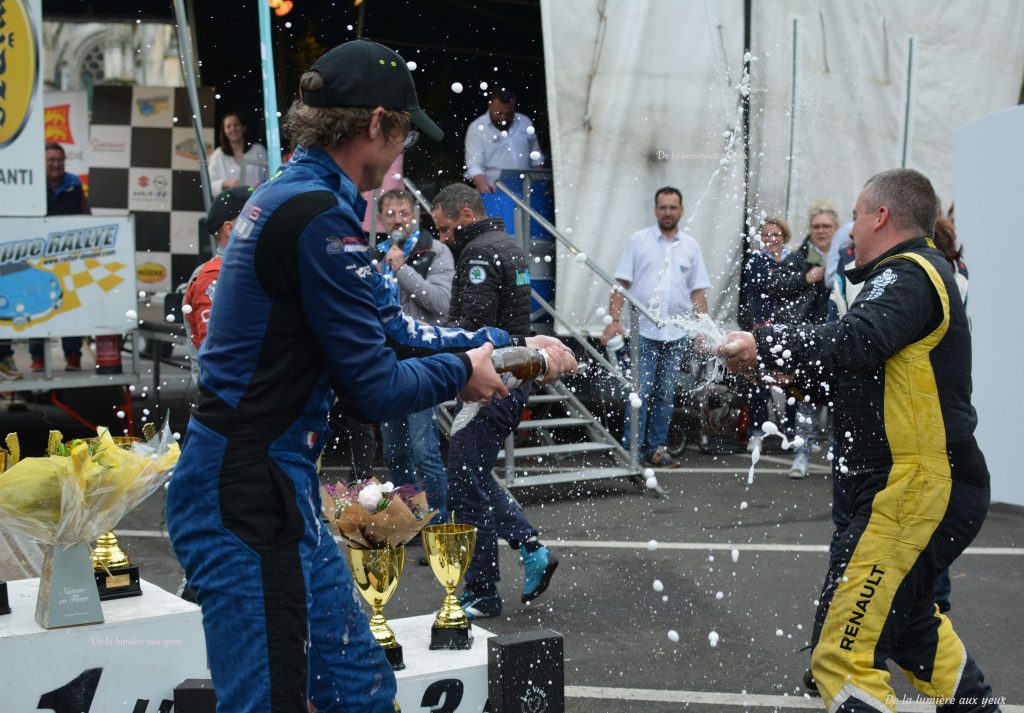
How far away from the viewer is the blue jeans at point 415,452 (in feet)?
23.7

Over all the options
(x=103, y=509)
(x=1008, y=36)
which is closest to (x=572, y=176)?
(x=1008, y=36)

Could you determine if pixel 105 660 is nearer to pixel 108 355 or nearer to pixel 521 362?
pixel 521 362

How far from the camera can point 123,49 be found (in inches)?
2025

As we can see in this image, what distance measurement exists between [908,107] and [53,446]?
938cm

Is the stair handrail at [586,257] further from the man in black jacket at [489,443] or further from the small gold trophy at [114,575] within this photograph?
the small gold trophy at [114,575]

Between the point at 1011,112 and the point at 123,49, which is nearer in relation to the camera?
the point at 1011,112

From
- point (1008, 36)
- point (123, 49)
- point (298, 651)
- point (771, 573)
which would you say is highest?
point (123, 49)

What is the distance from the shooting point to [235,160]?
11305 millimetres

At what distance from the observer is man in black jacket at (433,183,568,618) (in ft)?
19.7

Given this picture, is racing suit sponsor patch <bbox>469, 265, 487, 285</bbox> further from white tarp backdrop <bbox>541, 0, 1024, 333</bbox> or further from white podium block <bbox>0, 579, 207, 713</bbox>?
white tarp backdrop <bbox>541, 0, 1024, 333</bbox>

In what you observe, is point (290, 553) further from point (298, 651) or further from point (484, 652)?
point (484, 652)

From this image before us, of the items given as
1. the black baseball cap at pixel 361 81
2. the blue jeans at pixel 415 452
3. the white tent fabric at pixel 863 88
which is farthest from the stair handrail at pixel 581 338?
the black baseball cap at pixel 361 81

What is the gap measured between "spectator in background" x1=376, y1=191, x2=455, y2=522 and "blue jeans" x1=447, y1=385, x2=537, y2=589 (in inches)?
40.0

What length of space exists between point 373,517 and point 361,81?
1.73 m
